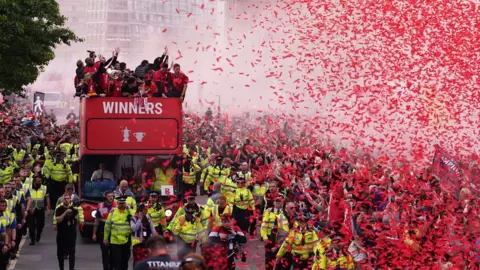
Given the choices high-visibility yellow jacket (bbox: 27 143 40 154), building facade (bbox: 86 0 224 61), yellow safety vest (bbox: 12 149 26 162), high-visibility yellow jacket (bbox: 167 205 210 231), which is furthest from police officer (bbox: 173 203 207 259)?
building facade (bbox: 86 0 224 61)

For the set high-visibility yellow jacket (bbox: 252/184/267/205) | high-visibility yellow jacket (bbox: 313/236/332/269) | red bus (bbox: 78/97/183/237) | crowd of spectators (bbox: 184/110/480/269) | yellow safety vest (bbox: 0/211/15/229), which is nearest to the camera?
crowd of spectators (bbox: 184/110/480/269)

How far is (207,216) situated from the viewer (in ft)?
56.8

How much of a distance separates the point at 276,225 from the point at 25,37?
53.6 ft

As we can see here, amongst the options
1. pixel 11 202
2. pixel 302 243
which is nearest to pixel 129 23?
pixel 11 202

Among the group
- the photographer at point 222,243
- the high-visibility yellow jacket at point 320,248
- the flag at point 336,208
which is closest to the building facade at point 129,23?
the flag at point 336,208

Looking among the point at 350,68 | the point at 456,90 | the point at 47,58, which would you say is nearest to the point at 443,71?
the point at 456,90

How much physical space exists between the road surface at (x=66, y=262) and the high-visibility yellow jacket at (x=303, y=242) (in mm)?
3491

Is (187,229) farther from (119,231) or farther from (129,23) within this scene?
(129,23)

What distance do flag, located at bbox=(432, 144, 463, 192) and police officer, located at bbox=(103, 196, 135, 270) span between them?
584cm

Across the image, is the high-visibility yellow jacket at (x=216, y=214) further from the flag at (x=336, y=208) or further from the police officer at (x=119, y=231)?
the flag at (x=336, y=208)

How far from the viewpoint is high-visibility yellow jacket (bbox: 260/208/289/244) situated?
16.9 meters

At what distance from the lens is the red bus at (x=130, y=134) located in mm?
19844

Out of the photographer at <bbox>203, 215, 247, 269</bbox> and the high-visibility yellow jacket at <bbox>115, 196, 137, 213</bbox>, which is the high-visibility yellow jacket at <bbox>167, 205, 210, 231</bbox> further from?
the photographer at <bbox>203, 215, 247, 269</bbox>

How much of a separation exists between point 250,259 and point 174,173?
221cm
